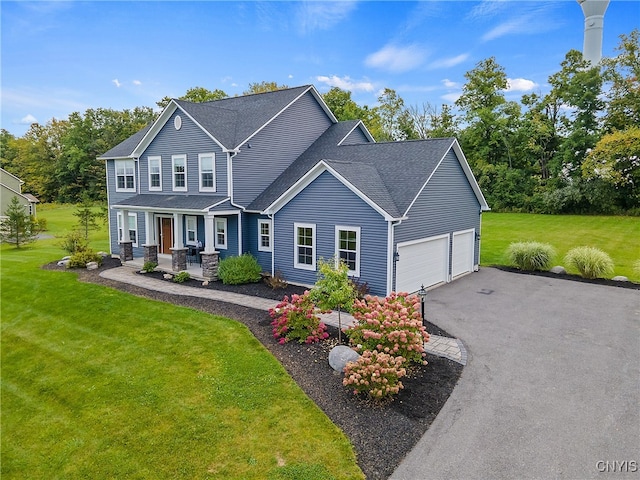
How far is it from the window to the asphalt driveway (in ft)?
45.2

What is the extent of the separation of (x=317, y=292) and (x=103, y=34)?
16.0 metres

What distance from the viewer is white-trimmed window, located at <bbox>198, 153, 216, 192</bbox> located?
1750 cm

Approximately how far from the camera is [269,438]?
6.75 meters

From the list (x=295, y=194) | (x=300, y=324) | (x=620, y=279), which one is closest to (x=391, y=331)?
(x=300, y=324)

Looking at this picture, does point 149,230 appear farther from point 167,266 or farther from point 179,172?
point 179,172

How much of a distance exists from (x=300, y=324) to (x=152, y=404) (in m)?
3.75

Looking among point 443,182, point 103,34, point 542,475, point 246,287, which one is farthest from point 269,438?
point 103,34

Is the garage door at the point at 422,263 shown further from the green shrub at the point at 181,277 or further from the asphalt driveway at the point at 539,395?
the green shrub at the point at 181,277

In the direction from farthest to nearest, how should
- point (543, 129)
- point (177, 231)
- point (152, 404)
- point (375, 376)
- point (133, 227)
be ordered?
point (543, 129), point (133, 227), point (177, 231), point (152, 404), point (375, 376)

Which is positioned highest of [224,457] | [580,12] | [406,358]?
[580,12]

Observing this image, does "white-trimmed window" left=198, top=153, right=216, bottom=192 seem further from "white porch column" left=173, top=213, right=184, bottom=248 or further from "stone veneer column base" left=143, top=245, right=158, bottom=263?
"stone veneer column base" left=143, top=245, right=158, bottom=263

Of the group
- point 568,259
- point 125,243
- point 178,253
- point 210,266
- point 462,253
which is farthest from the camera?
point 125,243

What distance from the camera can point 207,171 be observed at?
17797 millimetres

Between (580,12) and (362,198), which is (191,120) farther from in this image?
(580,12)
